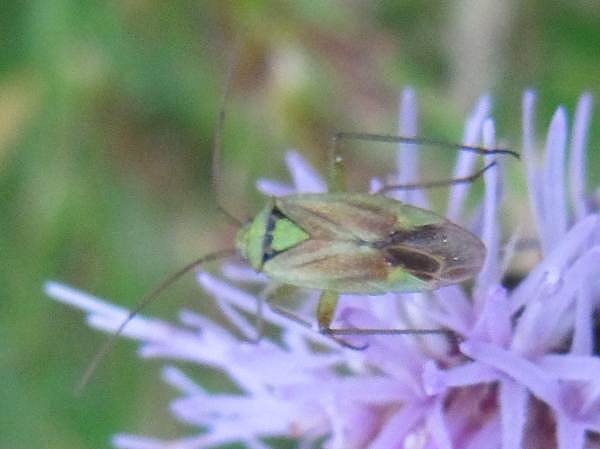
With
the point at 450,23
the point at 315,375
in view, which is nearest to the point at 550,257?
the point at 315,375

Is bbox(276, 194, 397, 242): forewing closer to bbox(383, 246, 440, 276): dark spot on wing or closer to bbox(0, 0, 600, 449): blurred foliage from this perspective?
bbox(383, 246, 440, 276): dark spot on wing

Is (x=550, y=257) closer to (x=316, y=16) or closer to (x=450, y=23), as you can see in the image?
(x=316, y=16)

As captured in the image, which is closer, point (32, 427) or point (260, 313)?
point (260, 313)

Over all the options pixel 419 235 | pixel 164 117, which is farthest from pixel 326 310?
pixel 164 117

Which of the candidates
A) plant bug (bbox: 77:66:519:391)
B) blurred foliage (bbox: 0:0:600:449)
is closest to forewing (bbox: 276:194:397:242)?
plant bug (bbox: 77:66:519:391)

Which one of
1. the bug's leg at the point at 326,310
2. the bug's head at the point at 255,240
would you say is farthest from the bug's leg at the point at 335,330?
the bug's head at the point at 255,240

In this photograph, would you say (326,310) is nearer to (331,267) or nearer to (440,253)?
(331,267)

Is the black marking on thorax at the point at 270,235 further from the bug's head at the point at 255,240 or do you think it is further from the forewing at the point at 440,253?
the forewing at the point at 440,253
